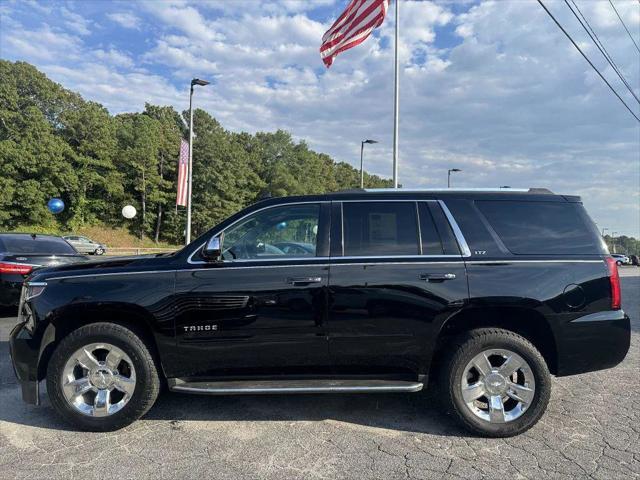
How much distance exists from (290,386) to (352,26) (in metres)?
10.1

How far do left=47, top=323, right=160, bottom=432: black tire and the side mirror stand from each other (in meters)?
0.87

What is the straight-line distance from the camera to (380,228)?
390 cm

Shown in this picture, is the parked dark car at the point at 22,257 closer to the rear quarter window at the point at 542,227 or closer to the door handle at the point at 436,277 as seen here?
the door handle at the point at 436,277

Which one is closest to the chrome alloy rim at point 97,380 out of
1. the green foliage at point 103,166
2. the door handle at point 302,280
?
the door handle at point 302,280

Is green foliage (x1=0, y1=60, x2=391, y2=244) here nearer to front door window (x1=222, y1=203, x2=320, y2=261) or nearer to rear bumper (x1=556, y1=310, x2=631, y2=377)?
front door window (x1=222, y1=203, x2=320, y2=261)

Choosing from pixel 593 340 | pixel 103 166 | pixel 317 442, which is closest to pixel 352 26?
pixel 593 340

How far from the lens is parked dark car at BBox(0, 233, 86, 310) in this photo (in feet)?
24.9

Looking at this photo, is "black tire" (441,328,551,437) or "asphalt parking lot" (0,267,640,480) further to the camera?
"black tire" (441,328,551,437)

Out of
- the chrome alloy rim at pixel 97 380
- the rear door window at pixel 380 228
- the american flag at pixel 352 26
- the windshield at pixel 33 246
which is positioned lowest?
the chrome alloy rim at pixel 97 380

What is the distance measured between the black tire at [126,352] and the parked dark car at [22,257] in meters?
4.25

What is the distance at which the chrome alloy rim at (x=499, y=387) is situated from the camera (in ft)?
12.1

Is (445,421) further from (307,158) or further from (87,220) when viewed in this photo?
(307,158)

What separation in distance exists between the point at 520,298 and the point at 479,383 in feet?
2.50

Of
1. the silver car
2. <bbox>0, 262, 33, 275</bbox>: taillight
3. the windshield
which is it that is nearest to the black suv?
<bbox>0, 262, 33, 275</bbox>: taillight
